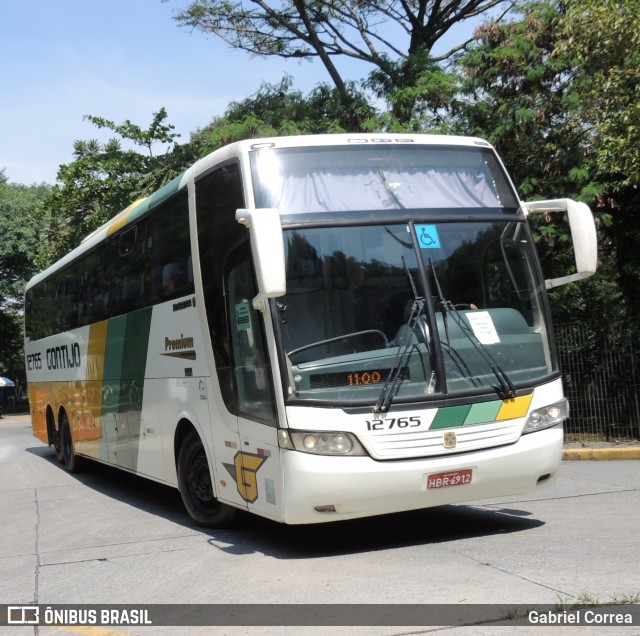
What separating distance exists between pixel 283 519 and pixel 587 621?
2522 mm

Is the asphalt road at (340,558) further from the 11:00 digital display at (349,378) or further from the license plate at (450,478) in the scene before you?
the 11:00 digital display at (349,378)

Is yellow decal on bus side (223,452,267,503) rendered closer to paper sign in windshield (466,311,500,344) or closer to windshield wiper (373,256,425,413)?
windshield wiper (373,256,425,413)

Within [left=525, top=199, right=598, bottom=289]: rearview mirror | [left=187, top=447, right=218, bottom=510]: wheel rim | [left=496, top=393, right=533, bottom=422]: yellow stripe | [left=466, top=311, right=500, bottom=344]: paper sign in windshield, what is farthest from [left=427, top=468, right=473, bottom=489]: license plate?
[left=187, top=447, right=218, bottom=510]: wheel rim

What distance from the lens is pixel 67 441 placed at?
1493cm

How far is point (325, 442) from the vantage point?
654 cm

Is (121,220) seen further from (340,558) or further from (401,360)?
(340,558)

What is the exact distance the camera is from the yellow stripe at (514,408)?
6.99m

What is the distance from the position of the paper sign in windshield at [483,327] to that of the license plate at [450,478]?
3.42 ft

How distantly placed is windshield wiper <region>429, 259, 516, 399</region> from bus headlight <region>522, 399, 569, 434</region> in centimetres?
29

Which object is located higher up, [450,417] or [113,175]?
[113,175]

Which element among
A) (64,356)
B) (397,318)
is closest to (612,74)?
(397,318)

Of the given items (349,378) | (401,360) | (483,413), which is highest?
(401,360)

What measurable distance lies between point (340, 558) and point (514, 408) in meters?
1.80

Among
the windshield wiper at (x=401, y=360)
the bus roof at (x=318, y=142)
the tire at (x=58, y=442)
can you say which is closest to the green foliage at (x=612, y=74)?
the bus roof at (x=318, y=142)
